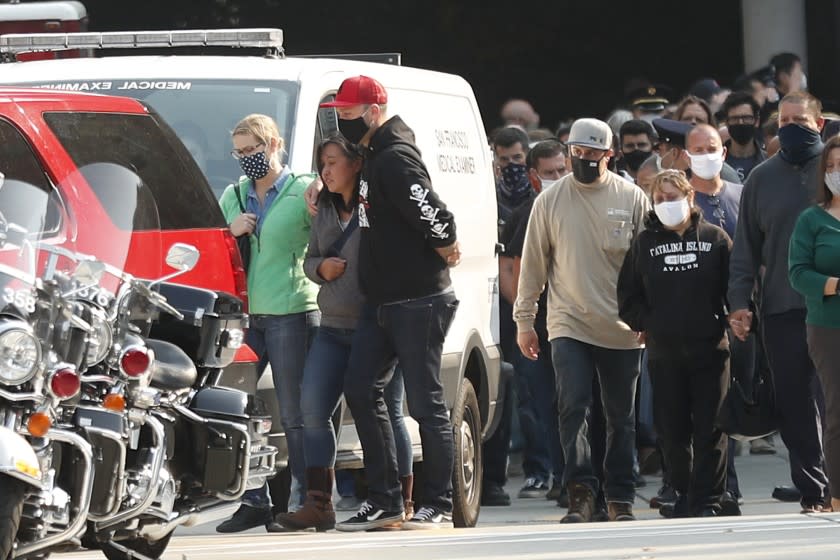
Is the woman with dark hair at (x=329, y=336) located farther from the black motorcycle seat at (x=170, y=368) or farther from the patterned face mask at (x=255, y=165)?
the black motorcycle seat at (x=170, y=368)

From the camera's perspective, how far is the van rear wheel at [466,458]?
33.0 feet

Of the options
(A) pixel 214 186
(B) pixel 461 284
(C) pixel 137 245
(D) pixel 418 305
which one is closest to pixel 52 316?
(C) pixel 137 245

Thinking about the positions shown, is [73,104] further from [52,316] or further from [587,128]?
[587,128]

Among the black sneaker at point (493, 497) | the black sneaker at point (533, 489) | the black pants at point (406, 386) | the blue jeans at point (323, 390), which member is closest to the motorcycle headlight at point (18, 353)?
the black pants at point (406, 386)

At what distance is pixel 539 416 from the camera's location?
12.2 m

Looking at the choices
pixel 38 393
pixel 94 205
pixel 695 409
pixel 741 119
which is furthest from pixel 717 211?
pixel 38 393

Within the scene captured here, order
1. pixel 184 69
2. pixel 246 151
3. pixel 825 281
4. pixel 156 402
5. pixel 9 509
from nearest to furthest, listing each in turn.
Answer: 1. pixel 9 509
2. pixel 156 402
3. pixel 246 151
4. pixel 825 281
5. pixel 184 69

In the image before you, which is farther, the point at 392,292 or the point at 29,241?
the point at 392,292

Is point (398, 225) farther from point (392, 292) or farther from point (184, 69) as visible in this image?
point (184, 69)

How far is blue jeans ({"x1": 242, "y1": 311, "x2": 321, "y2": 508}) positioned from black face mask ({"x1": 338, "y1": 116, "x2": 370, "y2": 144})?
917mm

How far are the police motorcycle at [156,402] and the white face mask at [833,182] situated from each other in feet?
10.6

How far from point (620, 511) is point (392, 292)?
7.06 ft

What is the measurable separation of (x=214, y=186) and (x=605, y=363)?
2134 millimetres

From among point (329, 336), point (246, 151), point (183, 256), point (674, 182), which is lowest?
point (329, 336)
